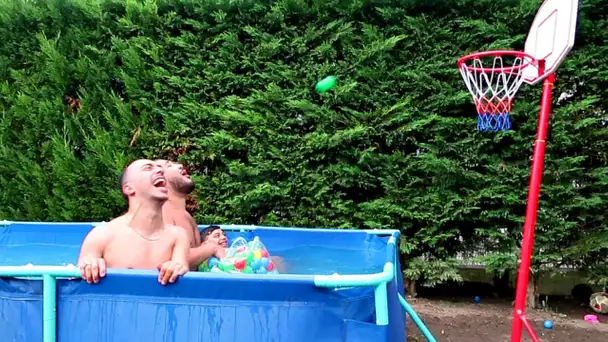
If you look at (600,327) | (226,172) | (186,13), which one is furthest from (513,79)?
(186,13)

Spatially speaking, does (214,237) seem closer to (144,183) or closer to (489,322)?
(144,183)

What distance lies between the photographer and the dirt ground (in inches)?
166

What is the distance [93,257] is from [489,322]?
3473 mm

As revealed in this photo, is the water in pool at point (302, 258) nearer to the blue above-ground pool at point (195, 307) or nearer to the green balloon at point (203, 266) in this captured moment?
the green balloon at point (203, 266)

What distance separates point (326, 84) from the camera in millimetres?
4723

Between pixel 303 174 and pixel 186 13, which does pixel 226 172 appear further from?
pixel 186 13

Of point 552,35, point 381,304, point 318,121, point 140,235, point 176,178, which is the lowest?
point 381,304

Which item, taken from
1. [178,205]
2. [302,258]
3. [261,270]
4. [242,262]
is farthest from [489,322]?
[178,205]

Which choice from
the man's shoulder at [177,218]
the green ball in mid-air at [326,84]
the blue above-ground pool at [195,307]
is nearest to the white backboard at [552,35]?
the green ball in mid-air at [326,84]

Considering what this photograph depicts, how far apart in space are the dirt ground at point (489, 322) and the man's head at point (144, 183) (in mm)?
2482

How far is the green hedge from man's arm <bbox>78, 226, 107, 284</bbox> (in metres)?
2.49

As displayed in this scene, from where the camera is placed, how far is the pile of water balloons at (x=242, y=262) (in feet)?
9.78

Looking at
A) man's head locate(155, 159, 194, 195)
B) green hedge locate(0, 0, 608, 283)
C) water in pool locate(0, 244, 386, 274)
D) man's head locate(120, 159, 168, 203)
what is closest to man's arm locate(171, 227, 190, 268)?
man's head locate(120, 159, 168, 203)

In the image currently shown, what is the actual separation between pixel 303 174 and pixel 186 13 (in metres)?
1.95
